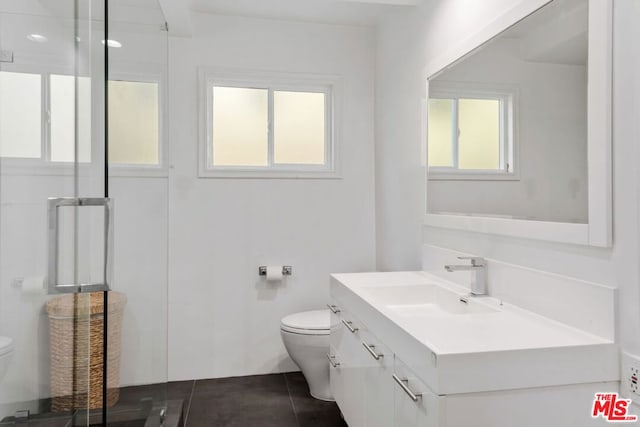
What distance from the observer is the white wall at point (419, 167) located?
1.21 m

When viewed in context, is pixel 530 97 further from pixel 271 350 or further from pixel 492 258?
pixel 271 350

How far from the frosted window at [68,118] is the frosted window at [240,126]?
1839 mm

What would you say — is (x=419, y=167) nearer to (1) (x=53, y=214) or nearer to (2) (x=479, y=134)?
(2) (x=479, y=134)

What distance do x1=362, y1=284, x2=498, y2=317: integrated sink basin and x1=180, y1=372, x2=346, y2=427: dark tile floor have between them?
35.8 inches

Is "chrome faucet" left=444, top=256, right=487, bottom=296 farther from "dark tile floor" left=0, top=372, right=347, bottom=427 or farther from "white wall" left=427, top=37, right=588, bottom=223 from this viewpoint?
"dark tile floor" left=0, top=372, right=347, bottom=427

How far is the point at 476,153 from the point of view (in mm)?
2033

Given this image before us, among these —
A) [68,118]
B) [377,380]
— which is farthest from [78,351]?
[377,380]

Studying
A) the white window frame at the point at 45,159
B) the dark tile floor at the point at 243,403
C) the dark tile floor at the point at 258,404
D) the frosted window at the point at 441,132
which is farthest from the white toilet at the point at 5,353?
the frosted window at the point at 441,132

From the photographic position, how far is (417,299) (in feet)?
6.91

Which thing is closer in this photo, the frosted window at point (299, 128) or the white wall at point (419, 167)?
the white wall at point (419, 167)

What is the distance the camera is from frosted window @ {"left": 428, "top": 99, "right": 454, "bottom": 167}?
2.25m

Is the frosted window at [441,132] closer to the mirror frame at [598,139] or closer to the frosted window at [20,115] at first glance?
the mirror frame at [598,139]

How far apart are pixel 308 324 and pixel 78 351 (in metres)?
1.49

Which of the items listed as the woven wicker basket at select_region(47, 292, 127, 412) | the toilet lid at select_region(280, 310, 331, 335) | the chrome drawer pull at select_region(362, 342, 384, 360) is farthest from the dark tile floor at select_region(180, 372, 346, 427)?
the woven wicker basket at select_region(47, 292, 127, 412)
